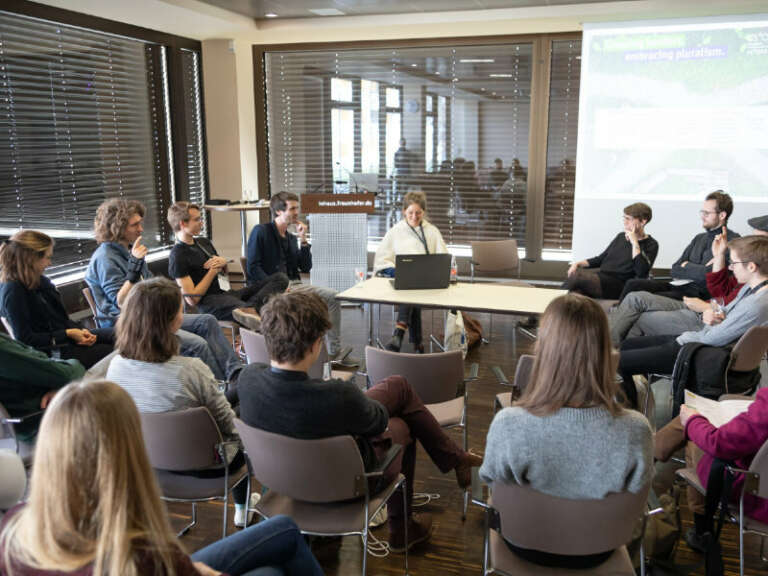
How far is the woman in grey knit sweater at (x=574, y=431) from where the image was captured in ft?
6.08

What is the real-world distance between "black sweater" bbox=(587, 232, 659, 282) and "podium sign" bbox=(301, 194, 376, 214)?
2.13 metres

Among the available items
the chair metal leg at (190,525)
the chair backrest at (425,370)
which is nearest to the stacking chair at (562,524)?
the chair backrest at (425,370)

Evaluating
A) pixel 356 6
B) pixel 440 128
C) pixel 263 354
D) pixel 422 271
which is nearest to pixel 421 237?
pixel 422 271

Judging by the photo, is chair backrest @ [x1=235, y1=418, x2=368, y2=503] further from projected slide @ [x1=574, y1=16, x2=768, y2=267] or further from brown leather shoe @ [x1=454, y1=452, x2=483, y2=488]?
projected slide @ [x1=574, y1=16, x2=768, y2=267]

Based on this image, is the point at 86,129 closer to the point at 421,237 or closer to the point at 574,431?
the point at 421,237

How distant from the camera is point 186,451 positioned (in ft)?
7.87

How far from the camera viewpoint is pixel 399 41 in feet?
25.6

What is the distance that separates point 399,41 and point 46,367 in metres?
6.15

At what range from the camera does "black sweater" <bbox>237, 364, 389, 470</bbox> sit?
7.13 feet

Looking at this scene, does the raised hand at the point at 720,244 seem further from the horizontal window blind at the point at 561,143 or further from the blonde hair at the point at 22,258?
the blonde hair at the point at 22,258

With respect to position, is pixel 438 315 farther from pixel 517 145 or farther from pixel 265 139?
pixel 265 139

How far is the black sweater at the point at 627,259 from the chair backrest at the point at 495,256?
823 mm

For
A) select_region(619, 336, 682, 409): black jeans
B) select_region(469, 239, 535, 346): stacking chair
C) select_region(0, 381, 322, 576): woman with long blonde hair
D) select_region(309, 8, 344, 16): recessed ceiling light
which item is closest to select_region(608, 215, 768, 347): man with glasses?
select_region(619, 336, 682, 409): black jeans

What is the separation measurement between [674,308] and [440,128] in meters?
4.05
